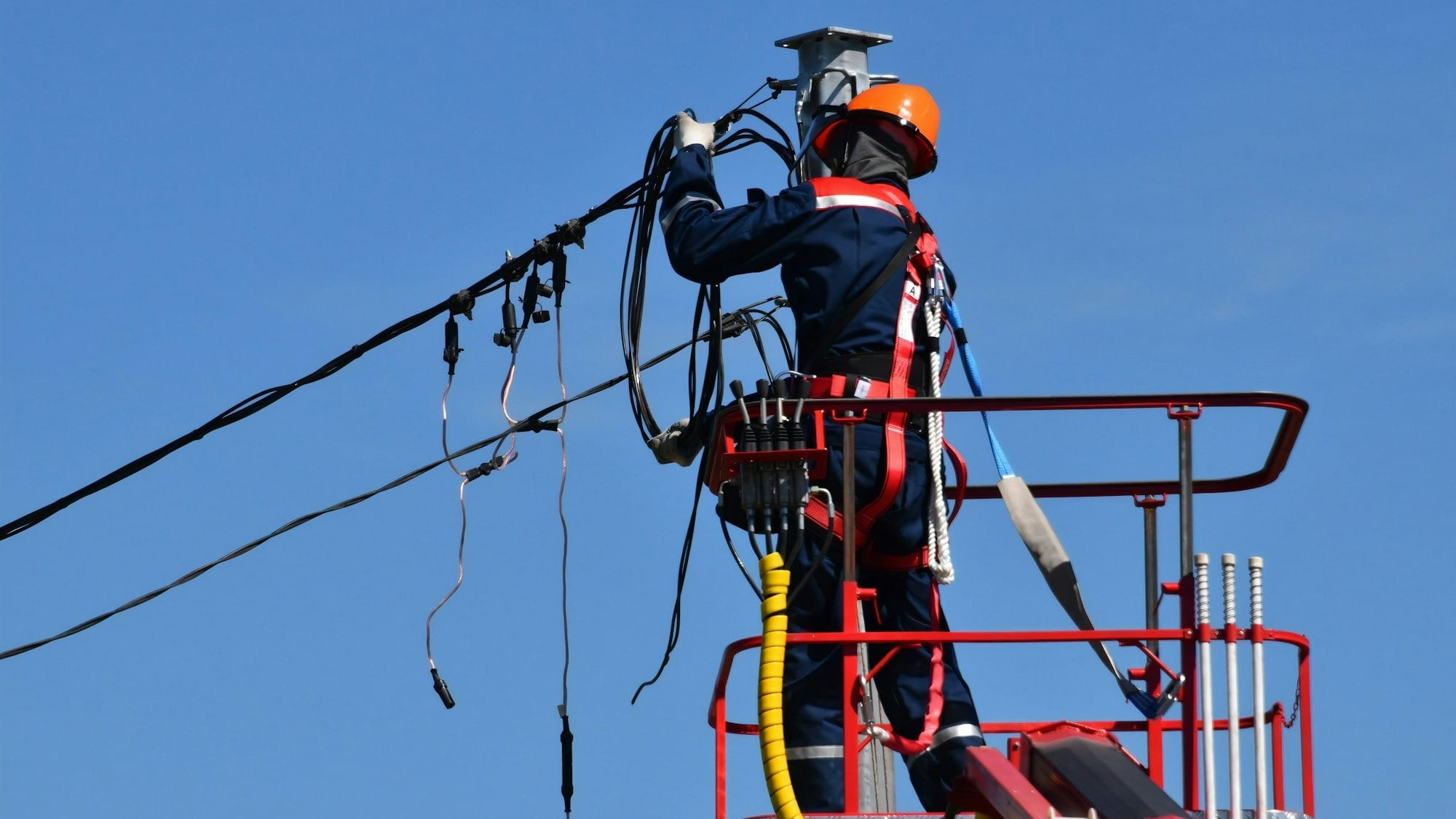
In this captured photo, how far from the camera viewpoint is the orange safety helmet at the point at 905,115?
8.57 metres

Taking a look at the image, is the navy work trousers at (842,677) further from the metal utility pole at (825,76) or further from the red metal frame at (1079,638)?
the metal utility pole at (825,76)

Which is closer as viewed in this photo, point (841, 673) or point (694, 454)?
point (841, 673)

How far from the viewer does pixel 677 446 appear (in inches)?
340

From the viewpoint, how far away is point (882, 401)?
Result: 695cm

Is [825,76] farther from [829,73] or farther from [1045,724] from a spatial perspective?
[1045,724]

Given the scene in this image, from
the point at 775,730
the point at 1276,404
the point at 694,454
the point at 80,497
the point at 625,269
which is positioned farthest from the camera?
the point at 80,497

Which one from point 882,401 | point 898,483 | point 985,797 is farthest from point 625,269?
point 985,797

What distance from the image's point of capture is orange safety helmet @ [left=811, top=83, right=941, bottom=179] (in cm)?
857

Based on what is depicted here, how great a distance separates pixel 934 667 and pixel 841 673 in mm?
327

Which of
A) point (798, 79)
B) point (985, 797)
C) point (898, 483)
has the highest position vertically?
point (798, 79)

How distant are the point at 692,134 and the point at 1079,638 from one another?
302cm

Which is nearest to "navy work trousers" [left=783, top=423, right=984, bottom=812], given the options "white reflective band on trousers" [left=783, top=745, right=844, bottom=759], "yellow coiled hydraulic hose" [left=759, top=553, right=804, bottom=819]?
"white reflective band on trousers" [left=783, top=745, right=844, bottom=759]

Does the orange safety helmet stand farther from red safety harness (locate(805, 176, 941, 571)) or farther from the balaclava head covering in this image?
red safety harness (locate(805, 176, 941, 571))

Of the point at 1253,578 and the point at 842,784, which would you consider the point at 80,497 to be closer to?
the point at 842,784
